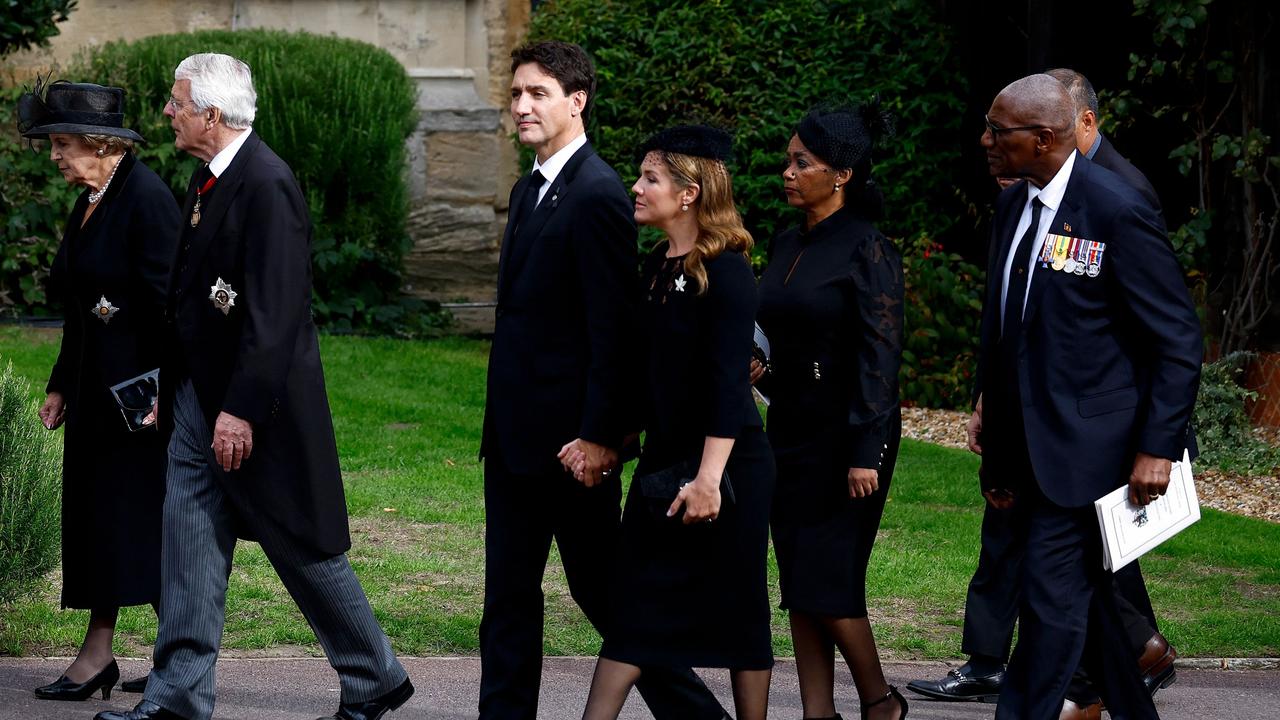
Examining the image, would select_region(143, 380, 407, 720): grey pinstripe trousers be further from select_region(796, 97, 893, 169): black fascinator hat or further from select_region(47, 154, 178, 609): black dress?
select_region(796, 97, 893, 169): black fascinator hat

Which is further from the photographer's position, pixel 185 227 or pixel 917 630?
pixel 917 630

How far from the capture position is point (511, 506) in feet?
15.2

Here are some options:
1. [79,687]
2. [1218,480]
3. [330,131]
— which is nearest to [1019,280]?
[79,687]

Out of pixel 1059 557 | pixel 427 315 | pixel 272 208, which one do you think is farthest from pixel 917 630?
pixel 427 315

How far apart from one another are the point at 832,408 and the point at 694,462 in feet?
2.19

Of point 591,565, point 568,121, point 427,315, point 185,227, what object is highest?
point 568,121

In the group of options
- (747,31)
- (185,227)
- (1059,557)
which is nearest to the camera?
(1059,557)

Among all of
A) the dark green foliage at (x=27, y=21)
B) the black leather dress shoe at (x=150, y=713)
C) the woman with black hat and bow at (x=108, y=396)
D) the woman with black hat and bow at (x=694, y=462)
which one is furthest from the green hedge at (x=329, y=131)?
the woman with black hat and bow at (x=694, y=462)

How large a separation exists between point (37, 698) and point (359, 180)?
771cm

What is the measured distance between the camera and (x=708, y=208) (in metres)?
4.30

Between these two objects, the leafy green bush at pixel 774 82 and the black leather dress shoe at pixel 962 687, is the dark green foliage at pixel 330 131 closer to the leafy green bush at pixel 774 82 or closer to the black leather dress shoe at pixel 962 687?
the leafy green bush at pixel 774 82

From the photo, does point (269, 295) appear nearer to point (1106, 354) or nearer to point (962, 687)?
point (1106, 354)

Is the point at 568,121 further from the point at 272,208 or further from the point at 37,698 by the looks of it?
the point at 37,698

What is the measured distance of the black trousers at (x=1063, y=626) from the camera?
175 inches
